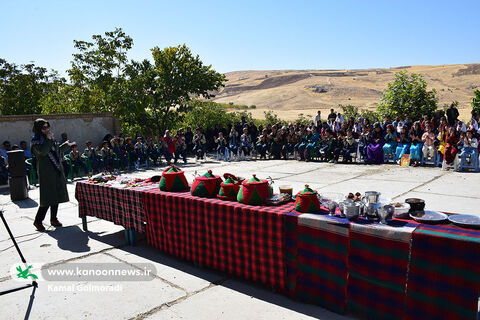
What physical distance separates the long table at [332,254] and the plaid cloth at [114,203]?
0.96 feet

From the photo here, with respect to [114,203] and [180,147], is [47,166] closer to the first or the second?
[114,203]

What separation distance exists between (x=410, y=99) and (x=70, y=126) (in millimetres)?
16495

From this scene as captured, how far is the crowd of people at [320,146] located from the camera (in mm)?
12305

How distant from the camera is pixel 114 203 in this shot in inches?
232

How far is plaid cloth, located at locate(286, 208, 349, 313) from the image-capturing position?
140 inches

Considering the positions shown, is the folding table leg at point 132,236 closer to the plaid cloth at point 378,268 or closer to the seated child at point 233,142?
the plaid cloth at point 378,268

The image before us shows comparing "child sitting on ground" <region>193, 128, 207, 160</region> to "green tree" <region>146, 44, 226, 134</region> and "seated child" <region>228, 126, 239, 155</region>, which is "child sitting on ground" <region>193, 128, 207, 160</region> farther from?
"green tree" <region>146, 44, 226, 134</region>

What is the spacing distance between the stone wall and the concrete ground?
6375mm

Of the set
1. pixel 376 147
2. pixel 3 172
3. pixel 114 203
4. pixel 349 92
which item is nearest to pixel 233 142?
pixel 376 147

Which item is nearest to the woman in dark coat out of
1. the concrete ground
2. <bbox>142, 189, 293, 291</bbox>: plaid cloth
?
the concrete ground

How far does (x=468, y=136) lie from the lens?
1142 cm

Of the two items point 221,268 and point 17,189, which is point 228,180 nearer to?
point 221,268

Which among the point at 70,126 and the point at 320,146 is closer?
the point at 320,146

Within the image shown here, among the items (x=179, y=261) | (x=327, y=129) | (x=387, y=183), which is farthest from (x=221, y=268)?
(x=327, y=129)
